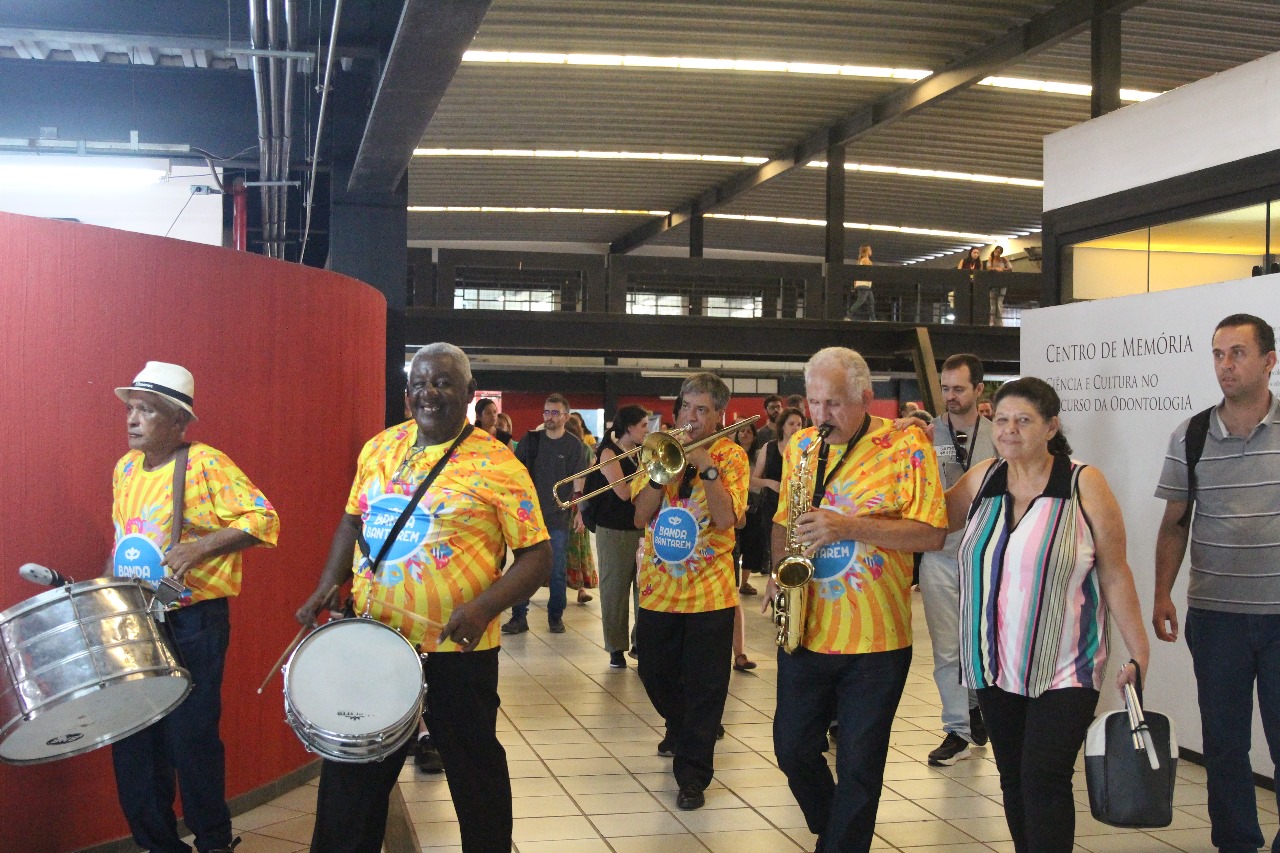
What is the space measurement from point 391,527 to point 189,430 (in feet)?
5.78

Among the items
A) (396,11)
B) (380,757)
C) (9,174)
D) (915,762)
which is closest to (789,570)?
(380,757)

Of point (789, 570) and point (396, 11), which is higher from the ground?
point (396, 11)

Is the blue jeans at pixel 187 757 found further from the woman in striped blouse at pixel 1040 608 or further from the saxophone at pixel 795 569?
the woman in striped blouse at pixel 1040 608

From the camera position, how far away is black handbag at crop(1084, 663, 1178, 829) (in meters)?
3.18

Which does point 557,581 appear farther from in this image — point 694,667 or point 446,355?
point 446,355

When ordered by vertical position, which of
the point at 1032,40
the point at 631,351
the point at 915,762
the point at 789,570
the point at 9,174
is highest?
the point at 1032,40

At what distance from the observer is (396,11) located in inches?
255

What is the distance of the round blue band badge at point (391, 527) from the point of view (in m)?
3.25

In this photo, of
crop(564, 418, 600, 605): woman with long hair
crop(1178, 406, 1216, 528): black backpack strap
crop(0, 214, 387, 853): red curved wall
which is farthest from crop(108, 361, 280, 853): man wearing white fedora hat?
crop(564, 418, 600, 605): woman with long hair

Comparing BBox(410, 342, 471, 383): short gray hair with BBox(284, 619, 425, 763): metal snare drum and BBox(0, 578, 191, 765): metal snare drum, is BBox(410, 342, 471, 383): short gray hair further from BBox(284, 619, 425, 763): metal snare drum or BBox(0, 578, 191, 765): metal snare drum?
BBox(0, 578, 191, 765): metal snare drum

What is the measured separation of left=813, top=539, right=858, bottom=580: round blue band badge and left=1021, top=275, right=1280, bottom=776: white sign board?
2.39 meters

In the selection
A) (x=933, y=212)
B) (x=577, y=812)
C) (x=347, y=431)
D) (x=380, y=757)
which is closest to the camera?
(x=380, y=757)

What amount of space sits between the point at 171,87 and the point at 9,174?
3.19 metres

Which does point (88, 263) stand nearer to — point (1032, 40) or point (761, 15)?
point (761, 15)
